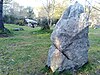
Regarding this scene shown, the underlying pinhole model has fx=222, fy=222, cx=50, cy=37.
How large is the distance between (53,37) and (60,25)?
41cm

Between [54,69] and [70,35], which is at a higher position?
[70,35]

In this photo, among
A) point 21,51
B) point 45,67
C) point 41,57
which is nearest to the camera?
point 45,67

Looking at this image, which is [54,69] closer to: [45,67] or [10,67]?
[45,67]

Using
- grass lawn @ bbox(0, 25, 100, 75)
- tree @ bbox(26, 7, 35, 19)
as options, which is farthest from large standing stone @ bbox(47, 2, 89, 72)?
tree @ bbox(26, 7, 35, 19)

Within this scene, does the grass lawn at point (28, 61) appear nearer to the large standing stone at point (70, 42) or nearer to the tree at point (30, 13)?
the large standing stone at point (70, 42)

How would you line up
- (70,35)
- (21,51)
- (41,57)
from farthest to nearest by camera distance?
(21,51) < (41,57) < (70,35)

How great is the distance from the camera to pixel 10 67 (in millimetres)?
7160

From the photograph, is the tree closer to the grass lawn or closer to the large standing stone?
the grass lawn

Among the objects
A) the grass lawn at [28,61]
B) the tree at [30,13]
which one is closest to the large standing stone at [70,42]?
the grass lawn at [28,61]

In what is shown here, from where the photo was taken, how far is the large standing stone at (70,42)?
643cm

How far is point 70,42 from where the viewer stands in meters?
6.46

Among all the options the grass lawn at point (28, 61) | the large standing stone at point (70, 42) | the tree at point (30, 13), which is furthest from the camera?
the tree at point (30, 13)

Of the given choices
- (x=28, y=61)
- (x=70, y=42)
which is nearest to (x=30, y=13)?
(x=28, y=61)

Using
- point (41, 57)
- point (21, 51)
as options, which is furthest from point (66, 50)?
point (21, 51)
